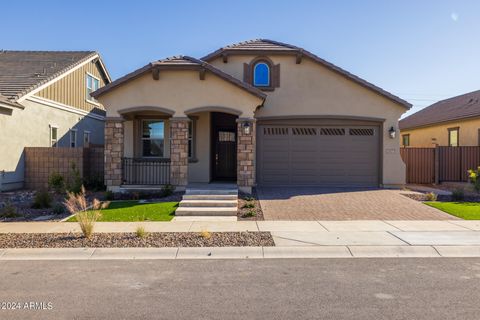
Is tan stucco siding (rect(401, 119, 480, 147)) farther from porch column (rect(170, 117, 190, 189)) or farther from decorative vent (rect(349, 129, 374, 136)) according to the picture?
porch column (rect(170, 117, 190, 189))

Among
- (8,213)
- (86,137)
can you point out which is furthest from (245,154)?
(86,137)

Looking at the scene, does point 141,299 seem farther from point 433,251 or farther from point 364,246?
point 433,251

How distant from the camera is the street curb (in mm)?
7084

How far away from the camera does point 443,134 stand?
24234mm

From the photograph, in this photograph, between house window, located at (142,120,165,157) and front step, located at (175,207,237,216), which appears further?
house window, located at (142,120,165,157)

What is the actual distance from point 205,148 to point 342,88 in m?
6.47

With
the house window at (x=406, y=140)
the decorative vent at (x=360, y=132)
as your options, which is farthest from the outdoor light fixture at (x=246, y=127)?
the house window at (x=406, y=140)

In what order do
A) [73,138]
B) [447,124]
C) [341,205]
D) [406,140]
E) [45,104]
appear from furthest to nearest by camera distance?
[406,140]
[447,124]
[73,138]
[45,104]
[341,205]

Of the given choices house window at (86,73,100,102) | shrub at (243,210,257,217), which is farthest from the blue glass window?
house window at (86,73,100,102)

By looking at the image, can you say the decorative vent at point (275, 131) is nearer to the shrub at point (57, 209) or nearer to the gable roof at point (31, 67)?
the shrub at point (57, 209)

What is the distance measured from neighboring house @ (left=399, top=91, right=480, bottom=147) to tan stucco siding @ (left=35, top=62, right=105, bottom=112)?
20.0m

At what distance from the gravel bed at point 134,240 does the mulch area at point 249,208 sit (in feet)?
6.42

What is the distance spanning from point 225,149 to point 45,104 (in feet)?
29.5

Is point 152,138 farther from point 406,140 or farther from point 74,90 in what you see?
point 406,140
